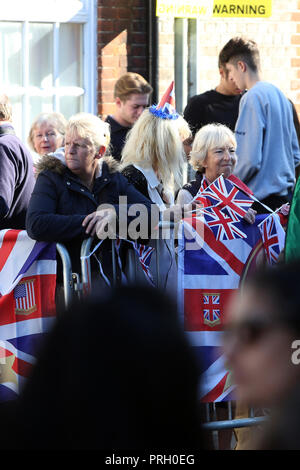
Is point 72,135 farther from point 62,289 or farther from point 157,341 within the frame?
point 157,341

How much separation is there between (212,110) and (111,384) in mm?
5584

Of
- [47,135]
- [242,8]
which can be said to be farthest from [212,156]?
[242,8]

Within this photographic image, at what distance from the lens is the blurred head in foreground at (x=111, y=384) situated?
1.34m

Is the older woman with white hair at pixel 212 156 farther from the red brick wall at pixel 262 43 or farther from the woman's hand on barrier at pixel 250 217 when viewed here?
the red brick wall at pixel 262 43

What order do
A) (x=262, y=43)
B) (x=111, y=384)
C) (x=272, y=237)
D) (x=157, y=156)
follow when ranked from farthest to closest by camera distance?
(x=262, y=43) → (x=157, y=156) → (x=272, y=237) → (x=111, y=384)

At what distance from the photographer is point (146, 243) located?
15.5 ft

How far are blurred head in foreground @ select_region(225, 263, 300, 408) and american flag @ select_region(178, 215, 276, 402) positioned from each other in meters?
2.98

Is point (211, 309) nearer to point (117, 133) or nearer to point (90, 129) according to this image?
point (90, 129)

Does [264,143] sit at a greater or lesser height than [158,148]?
greater

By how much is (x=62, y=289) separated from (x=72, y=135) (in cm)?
86

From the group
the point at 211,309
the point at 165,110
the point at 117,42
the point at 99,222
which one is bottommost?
the point at 211,309

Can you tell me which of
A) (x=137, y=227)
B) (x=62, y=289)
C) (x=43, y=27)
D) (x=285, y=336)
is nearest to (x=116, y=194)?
(x=137, y=227)

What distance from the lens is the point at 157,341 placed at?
1361mm

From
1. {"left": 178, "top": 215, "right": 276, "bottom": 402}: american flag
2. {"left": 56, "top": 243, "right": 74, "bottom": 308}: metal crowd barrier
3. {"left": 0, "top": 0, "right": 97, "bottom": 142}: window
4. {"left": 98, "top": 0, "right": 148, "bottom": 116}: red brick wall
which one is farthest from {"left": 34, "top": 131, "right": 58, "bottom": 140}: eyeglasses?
{"left": 178, "top": 215, "right": 276, "bottom": 402}: american flag
